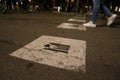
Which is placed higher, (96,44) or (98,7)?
(98,7)

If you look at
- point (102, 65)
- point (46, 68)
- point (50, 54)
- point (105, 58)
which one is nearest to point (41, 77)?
point (46, 68)

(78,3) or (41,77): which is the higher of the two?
(78,3)

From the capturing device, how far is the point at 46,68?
66.9 inches

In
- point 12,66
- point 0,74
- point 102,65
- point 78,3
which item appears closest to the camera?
point 0,74

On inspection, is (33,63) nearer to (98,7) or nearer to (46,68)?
(46,68)

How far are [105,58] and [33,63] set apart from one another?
911 mm

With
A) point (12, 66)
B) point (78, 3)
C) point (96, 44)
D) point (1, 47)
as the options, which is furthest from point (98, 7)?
point (78, 3)

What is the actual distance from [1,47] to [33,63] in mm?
727

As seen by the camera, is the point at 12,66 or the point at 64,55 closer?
the point at 12,66

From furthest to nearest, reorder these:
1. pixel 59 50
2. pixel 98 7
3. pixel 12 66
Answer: pixel 98 7 < pixel 59 50 < pixel 12 66

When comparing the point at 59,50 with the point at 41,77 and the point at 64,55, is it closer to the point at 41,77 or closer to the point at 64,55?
the point at 64,55

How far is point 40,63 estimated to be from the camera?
1797mm

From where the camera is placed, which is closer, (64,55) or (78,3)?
(64,55)

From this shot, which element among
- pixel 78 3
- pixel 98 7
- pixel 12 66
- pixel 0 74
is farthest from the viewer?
pixel 78 3
